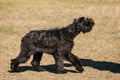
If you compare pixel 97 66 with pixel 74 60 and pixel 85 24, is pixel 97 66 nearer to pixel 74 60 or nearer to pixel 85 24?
pixel 74 60

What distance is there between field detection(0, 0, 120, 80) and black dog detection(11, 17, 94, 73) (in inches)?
24.1

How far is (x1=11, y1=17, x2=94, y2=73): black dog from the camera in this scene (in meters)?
15.8

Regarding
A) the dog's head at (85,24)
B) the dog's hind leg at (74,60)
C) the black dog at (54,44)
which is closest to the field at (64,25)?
the dog's hind leg at (74,60)

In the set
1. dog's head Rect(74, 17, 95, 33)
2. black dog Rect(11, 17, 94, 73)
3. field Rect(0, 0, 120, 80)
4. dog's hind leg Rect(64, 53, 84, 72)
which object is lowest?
field Rect(0, 0, 120, 80)

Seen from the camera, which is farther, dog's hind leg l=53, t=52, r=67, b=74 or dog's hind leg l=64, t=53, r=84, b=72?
dog's hind leg l=64, t=53, r=84, b=72

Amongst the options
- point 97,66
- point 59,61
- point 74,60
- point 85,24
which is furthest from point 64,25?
point 59,61

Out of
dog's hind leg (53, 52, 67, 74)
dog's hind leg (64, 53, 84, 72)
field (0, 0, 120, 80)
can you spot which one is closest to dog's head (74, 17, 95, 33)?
dog's hind leg (64, 53, 84, 72)

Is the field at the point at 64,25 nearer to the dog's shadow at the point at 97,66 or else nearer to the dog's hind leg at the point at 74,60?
the dog's shadow at the point at 97,66

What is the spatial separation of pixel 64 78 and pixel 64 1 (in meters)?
21.6

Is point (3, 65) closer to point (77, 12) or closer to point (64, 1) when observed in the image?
point (77, 12)

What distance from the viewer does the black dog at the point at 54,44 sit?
51.8 ft

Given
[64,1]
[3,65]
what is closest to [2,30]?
[3,65]

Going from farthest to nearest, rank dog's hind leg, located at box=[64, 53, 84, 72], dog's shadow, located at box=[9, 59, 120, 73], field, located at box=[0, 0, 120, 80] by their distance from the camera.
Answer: dog's shadow, located at box=[9, 59, 120, 73] → field, located at box=[0, 0, 120, 80] → dog's hind leg, located at box=[64, 53, 84, 72]

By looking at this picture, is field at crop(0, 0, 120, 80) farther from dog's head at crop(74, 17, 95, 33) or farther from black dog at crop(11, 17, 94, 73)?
dog's head at crop(74, 17, 95, 33)
